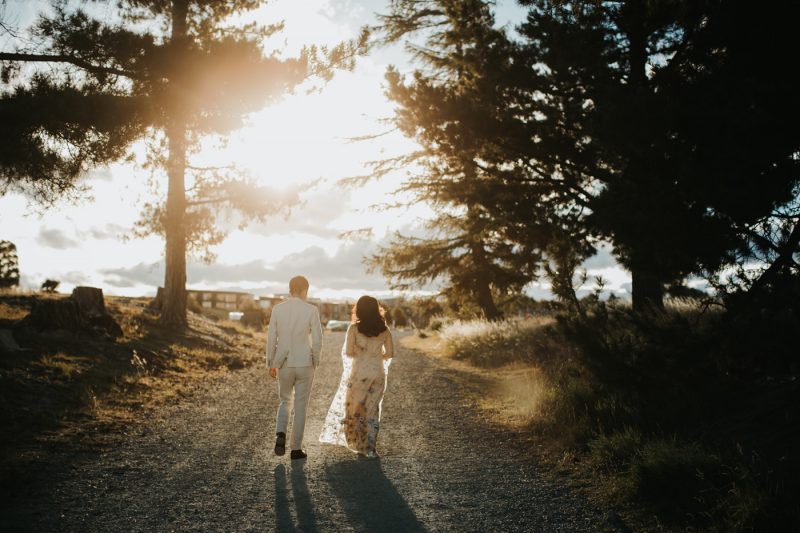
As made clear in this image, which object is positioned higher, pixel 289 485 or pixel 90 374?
pixel 90 374

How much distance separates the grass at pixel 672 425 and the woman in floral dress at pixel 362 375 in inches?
88.6

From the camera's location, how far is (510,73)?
12.3m

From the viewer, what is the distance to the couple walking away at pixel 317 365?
682cm

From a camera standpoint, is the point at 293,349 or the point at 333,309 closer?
the point at 293,349

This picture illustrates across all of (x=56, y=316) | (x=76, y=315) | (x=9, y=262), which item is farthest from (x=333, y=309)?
(x=56, y=316)

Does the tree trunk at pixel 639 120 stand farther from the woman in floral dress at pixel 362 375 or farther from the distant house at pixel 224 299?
the distant house at pixel 224 299

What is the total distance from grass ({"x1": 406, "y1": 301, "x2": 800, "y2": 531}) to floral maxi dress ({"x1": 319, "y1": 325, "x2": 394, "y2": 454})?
2211 mm

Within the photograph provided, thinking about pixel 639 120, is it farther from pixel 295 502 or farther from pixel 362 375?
pixel 295 502

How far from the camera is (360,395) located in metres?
7.31

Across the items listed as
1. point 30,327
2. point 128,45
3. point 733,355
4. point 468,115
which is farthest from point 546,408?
point 30,327

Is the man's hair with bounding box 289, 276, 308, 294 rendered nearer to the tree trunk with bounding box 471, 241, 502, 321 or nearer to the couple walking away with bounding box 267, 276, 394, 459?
the couple walking away with bounding box 267, 276, 394, 459

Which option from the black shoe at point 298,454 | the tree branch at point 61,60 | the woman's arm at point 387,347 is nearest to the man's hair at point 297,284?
the woman's arm at point 387,347

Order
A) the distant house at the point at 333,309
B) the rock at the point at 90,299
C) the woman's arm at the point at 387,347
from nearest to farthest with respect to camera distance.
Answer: the woman's arm at the point at 387,347, the rock at the point at 90,299, the distant house at the point at 333,309

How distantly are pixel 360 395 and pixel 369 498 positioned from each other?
2284 millimetres
